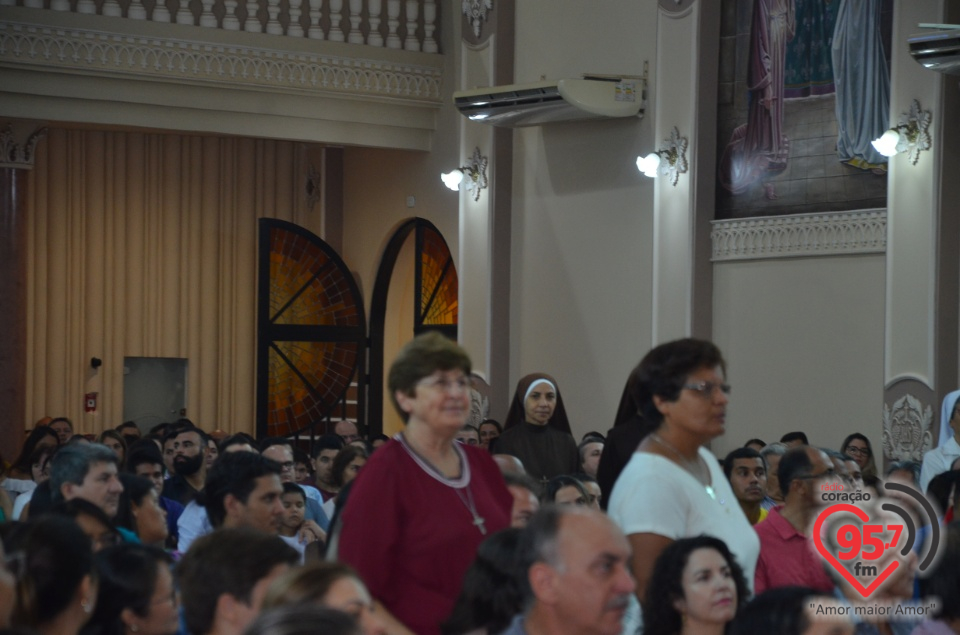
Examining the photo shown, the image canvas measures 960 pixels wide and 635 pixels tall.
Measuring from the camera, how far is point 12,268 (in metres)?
13.1

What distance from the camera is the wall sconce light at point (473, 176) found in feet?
43.7

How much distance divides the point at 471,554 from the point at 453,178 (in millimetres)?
10125

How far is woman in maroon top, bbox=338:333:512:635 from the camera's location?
11.4 feet

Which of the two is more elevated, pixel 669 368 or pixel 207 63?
pixel 207 63

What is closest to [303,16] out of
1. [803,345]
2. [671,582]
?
[803,345]

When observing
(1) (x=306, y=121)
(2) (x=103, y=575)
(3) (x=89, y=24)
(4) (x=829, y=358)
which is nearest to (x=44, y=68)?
(3) (x=89, y=24)

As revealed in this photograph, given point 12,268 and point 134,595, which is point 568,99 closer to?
point 12,268

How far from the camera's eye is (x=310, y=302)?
1498 centimetres

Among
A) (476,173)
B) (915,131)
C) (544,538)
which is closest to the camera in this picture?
(544,538)

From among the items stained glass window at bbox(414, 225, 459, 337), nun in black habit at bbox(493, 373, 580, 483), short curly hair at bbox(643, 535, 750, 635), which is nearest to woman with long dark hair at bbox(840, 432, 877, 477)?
nun in black habit at bbox(493, 373, 580, 483)

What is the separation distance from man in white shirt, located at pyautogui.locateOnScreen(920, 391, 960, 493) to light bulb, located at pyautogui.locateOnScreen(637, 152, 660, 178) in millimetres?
4548

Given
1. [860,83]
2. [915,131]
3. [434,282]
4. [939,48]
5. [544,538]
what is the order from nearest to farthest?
[544,538]
[939,48]
[915,131]
[860,83]
[434,282]

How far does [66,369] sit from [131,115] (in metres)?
3.62

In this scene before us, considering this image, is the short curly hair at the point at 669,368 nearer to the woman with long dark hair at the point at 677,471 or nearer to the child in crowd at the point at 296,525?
the woman with long dark hair at the point at 677,471
